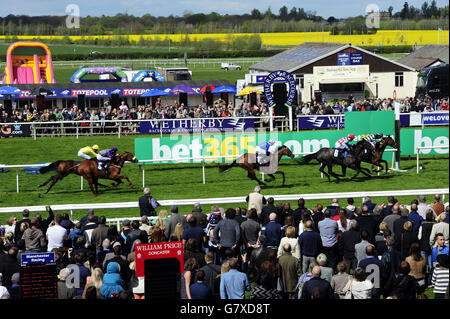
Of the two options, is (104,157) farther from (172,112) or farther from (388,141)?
(172,112)

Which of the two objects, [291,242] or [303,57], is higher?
[303,57]

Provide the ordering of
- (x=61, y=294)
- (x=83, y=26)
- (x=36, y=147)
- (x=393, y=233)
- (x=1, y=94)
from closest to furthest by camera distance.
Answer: (x=61, y=294), (x=393, y=233), (x=36, y=147), (x=1, y=94), (x=83, y=26)

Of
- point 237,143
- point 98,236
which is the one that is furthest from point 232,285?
point 237,143

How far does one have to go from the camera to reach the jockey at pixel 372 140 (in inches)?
659

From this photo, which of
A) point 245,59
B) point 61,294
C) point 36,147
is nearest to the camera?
point 61,294

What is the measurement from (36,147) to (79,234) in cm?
1316

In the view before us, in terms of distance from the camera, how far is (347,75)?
120 feet

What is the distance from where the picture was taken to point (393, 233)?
9.25 m

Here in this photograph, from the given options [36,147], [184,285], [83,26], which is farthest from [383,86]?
[83,26]

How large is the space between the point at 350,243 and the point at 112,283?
3041 millimetres

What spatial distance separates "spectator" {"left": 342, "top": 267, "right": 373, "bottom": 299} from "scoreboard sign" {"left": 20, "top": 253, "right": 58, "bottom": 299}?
2865 millimetres

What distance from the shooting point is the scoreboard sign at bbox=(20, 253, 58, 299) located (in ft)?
21.7

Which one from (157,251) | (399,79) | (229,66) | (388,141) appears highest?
(229,66)

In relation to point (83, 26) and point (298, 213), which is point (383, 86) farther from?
point (83, 26)
